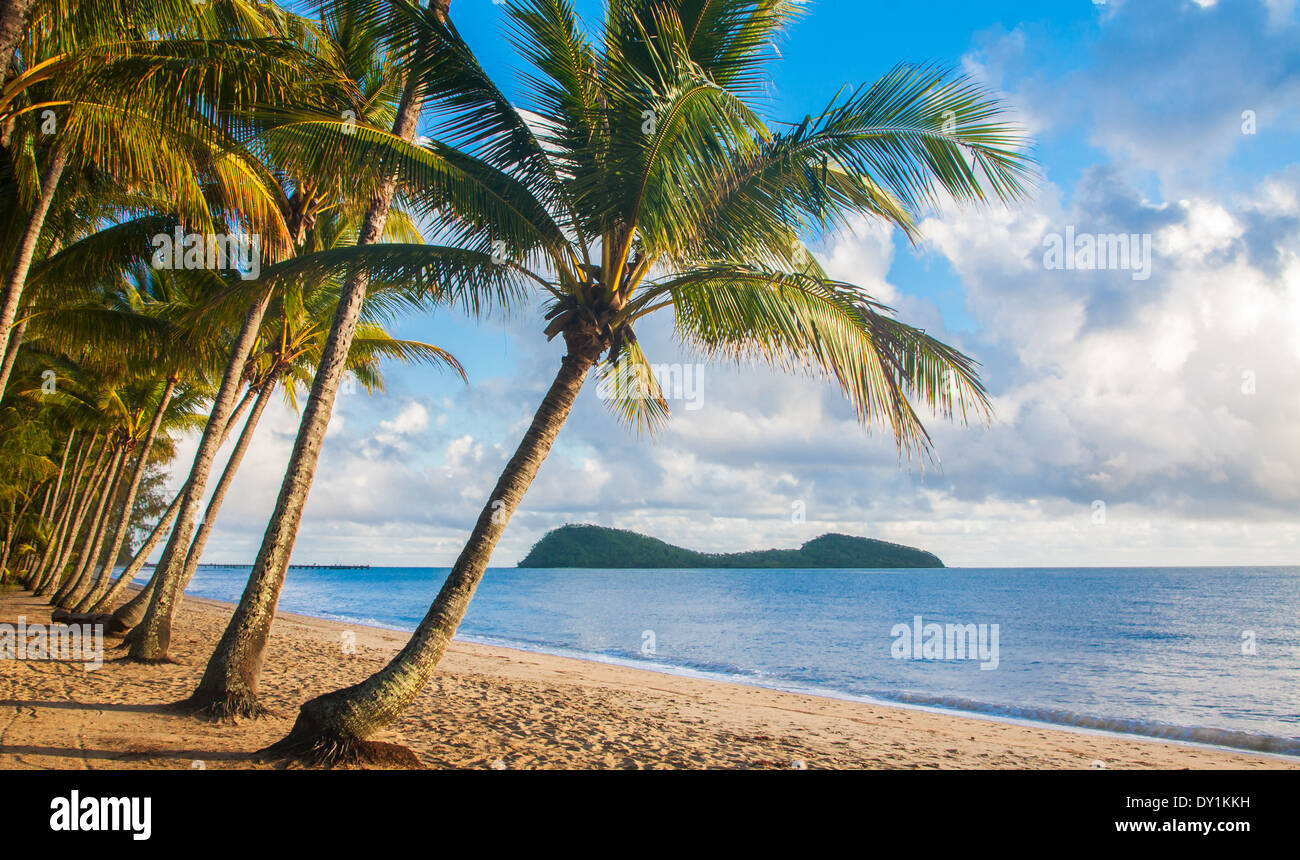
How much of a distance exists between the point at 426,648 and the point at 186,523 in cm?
548

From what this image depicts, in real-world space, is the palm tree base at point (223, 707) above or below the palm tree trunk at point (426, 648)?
below

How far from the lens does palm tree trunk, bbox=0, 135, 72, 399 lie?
716cm

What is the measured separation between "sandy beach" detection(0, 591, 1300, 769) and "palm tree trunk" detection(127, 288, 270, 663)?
0.32 metres

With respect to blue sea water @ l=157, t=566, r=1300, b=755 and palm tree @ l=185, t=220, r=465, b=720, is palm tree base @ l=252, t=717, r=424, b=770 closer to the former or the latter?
palm tree @ l=185, t=220, r=465, b=720

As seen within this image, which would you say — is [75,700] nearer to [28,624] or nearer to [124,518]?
[28,624]

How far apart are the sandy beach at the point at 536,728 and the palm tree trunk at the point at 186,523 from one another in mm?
318

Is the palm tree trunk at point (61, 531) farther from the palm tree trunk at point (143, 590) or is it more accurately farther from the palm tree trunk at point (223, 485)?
the palm tree trunk at point (223, 485)

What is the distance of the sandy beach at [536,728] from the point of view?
564 cm

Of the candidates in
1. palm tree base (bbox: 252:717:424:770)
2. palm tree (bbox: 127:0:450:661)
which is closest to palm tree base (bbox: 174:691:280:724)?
palm tree (bbox: 127:0:450:661)

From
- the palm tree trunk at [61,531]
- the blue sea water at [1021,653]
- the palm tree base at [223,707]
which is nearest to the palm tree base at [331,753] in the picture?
the palm tree base at [223,707]

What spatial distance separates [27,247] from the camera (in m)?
7.33

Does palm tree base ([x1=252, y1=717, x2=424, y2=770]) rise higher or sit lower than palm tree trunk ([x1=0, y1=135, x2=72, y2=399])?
lower

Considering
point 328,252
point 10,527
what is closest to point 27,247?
point 328,252
